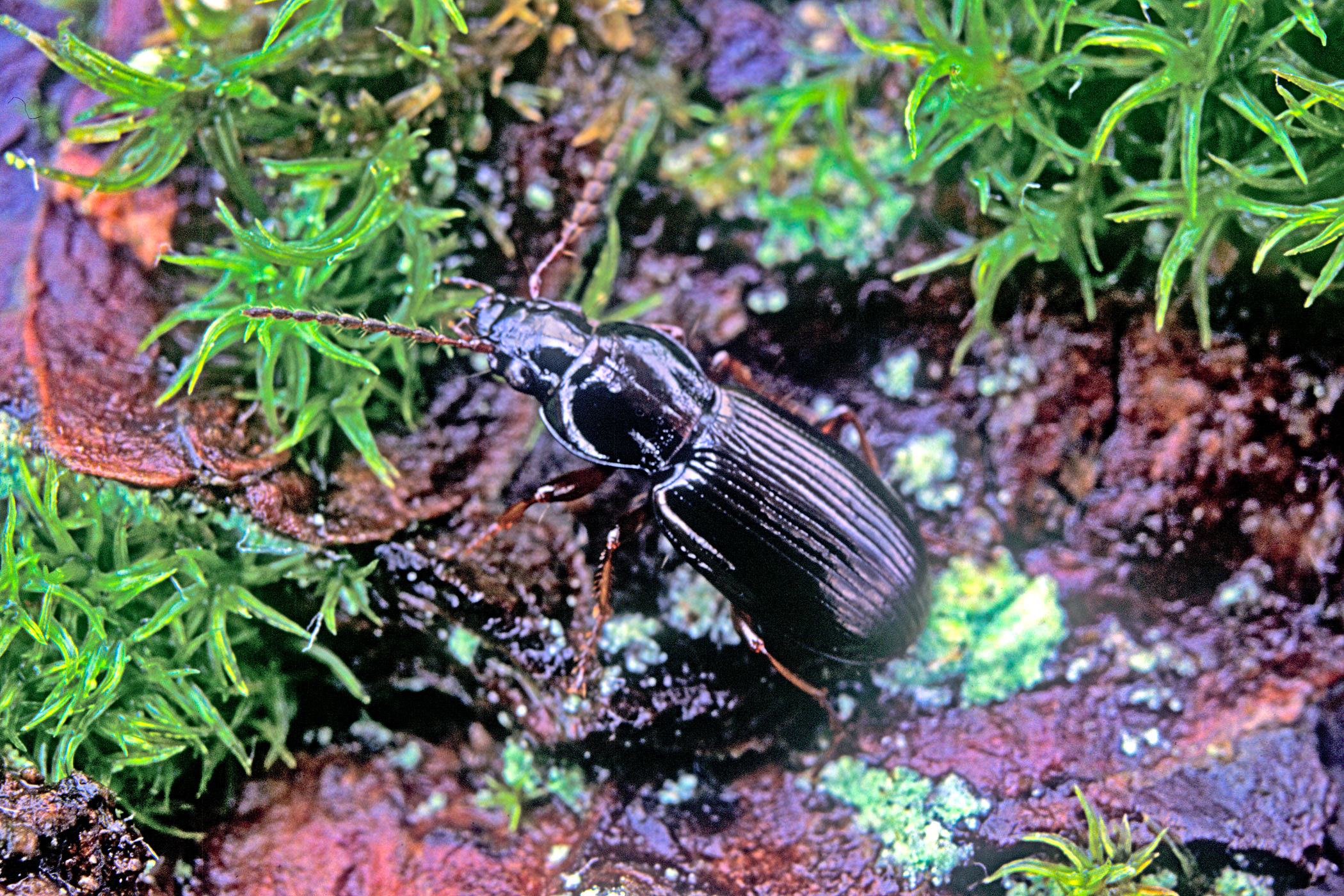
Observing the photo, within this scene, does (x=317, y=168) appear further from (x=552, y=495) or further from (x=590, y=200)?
(x=552, y=495)

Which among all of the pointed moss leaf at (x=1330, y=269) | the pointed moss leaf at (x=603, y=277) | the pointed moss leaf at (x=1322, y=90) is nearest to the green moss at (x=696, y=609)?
the pointed moss leaf at (x=603, y=277)

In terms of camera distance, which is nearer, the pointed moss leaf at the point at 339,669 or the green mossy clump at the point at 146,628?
the green mossy clump at the point at 146,628

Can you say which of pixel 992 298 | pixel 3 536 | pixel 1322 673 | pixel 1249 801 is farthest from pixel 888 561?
pixel 3 536

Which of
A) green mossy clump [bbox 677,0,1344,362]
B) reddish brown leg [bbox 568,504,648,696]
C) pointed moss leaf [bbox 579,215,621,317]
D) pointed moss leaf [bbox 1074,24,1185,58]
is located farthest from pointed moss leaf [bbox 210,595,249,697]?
pointed moss leaf [bbox 1074,24,1185,58]

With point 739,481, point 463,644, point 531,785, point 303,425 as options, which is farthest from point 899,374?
point 303,425

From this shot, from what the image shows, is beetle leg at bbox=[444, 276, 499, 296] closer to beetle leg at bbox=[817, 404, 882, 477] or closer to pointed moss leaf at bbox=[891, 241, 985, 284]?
beetle leg at bbox=[817, 404, 882, 477]

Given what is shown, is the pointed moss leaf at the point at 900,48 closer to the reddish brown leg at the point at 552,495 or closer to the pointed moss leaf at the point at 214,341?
the reddish brown leg at the point at 552,495
